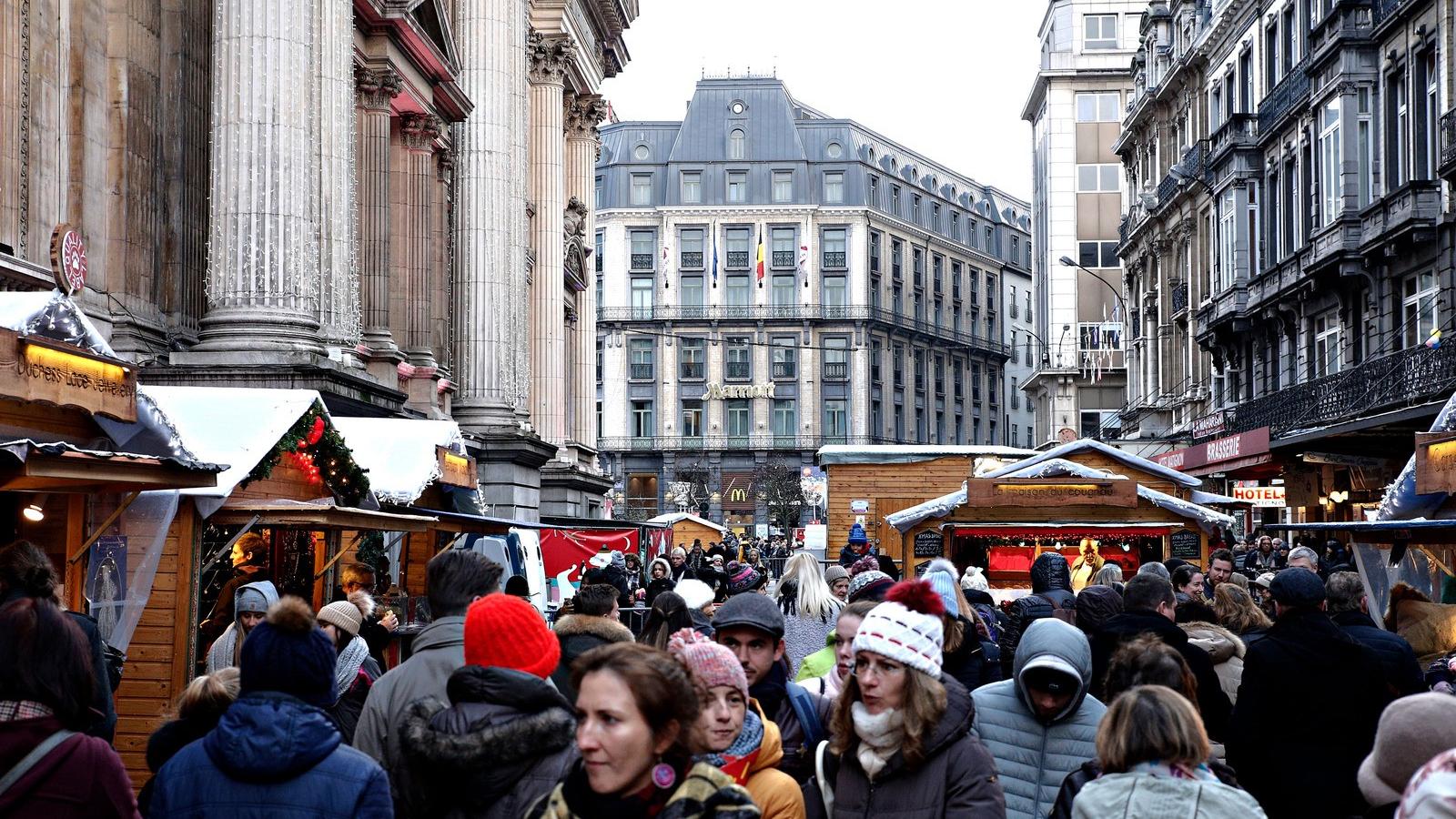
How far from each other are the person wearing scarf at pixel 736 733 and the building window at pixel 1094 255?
73289 mm

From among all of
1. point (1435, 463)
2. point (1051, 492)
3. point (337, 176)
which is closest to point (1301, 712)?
point (1435, 463)

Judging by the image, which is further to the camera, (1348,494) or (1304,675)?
(1348,494)

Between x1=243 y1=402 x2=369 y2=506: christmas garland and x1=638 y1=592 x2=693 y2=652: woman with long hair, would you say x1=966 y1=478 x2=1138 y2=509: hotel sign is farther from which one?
x1=638 y1=592 x2=693 y2=652: woman with long hair

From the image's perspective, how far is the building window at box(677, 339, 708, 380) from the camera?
114 meters

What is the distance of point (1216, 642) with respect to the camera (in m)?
10.4

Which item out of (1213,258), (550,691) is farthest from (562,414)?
(550,691)

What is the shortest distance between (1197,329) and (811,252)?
63.5m

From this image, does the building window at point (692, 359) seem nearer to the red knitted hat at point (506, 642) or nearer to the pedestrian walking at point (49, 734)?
the red knitted hat at point (506, 642)

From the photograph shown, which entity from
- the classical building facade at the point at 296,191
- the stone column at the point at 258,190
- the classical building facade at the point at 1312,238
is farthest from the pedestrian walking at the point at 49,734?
the classical building facade at the point at 1312,238

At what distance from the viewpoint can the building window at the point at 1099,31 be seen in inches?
3123

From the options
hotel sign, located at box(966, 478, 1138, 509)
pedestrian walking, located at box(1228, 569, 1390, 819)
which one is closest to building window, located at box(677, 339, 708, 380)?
hotel sign, located at box(966, 478, 1138, 509)

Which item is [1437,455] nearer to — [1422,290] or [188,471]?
[188,471]

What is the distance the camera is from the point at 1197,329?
168 feet

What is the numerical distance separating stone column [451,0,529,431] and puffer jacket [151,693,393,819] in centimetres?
2791
